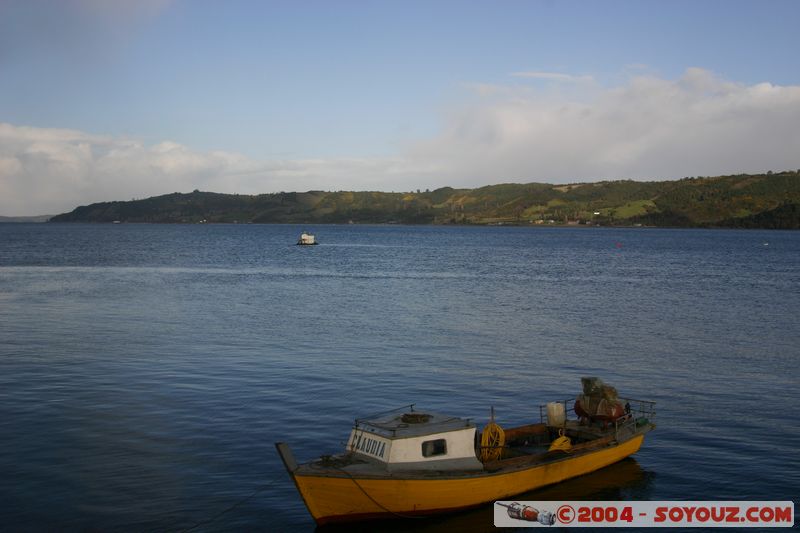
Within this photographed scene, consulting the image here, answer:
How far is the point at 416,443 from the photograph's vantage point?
23984mm

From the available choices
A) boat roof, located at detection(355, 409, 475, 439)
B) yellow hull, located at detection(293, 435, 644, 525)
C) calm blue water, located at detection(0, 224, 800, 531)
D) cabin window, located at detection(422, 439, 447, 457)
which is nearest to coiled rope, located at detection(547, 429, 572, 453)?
calm blue water, located at detection(0, 224, 800, 531)

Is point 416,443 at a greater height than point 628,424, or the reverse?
point 416,443

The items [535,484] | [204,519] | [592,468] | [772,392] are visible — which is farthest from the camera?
[772,392]

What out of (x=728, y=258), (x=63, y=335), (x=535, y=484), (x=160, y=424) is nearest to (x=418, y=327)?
(x=63, y=335)

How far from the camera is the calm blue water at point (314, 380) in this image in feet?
85.7

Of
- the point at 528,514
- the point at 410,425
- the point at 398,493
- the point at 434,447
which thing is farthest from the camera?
the point at 528,514

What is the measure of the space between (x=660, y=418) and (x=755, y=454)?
5.44 m

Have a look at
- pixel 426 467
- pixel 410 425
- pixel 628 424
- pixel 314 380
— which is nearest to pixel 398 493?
pixel 426 467

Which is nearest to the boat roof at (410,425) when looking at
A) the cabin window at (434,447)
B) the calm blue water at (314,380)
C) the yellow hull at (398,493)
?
the cabin window at (434,447)

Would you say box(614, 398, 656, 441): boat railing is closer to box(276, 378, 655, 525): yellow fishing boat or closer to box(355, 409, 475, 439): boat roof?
box(276, 378, 655, 525): yellow fishing boat

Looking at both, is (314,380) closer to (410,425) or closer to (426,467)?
(410,425)

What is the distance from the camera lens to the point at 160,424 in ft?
106

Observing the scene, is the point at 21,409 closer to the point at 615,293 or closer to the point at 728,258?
the point at 615,293

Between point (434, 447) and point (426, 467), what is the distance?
732 millimetres
